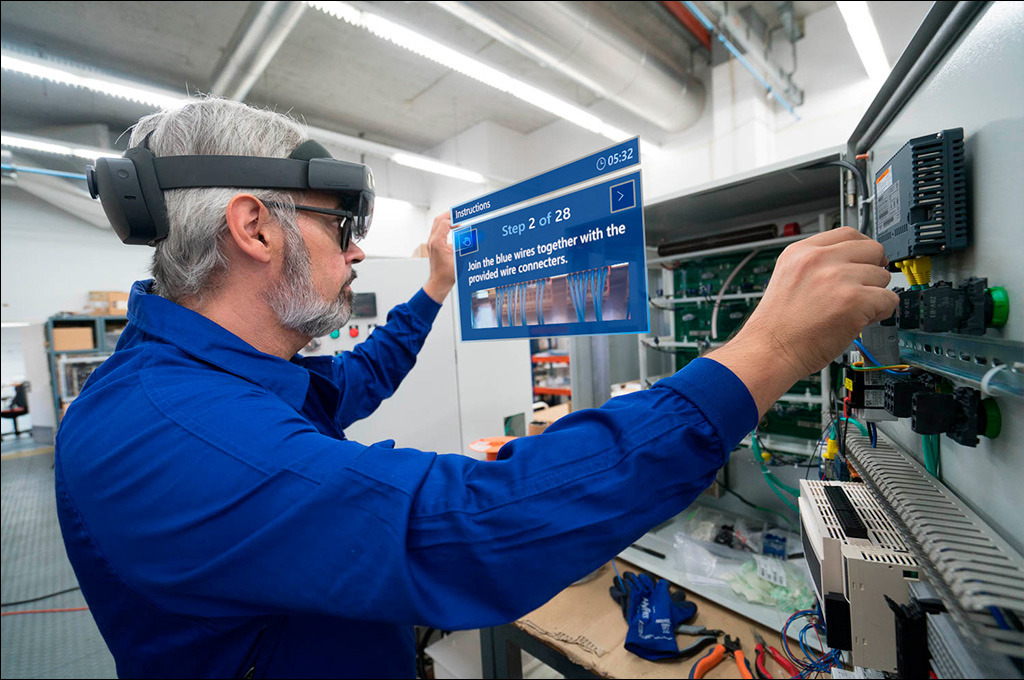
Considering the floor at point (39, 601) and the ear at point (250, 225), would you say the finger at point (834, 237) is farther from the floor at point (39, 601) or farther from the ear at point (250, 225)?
the floor at point (39, 601)

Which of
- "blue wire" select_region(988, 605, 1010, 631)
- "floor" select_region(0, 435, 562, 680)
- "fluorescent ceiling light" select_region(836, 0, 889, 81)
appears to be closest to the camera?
"blue wire" select_region(988, 605, 1010, 631)

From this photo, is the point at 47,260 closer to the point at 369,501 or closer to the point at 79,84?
the point at 79,84

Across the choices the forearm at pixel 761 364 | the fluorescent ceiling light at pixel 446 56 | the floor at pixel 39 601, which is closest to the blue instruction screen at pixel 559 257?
the forearm at pixel 761 364

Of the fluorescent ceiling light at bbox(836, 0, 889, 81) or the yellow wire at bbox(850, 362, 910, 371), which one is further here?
the fluorescent ceiling light at bbox(836, 0, 889, 81)

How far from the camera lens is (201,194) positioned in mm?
679

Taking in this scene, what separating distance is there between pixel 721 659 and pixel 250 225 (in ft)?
4.64

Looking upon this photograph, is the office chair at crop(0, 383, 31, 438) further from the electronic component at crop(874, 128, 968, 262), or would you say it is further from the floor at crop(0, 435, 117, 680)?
the electronic component at crop(874, 128, 968, 262)

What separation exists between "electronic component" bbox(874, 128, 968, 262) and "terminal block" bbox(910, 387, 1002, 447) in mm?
199

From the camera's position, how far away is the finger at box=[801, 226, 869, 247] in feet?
1.67

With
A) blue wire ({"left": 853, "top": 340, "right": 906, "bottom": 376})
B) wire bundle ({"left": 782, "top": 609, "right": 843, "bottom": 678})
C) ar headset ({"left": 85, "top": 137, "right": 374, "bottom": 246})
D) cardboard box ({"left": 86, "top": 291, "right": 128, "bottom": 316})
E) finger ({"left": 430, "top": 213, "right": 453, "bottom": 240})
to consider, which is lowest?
wire bundle ({"left": 782, "top": 609, "right": 843, "bottom": 678})

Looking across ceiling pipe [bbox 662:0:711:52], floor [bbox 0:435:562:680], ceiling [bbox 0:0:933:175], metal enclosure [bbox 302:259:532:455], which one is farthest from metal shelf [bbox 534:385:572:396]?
ceiling pipe [bbox 662:0:711:52]

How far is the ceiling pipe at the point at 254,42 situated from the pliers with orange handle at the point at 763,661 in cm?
402

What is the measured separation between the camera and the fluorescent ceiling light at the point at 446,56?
267 cm

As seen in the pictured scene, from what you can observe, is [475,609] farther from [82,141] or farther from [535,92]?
[82,141]
